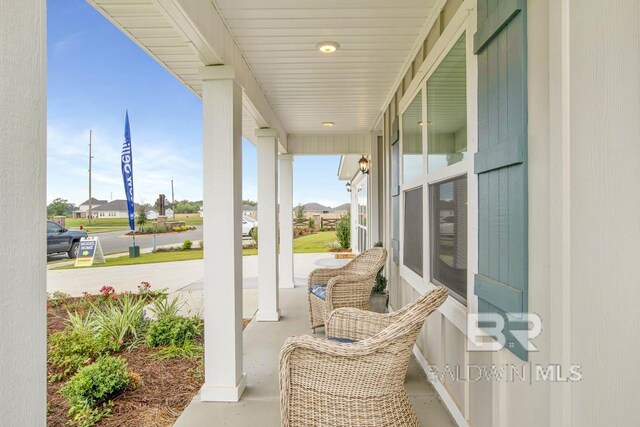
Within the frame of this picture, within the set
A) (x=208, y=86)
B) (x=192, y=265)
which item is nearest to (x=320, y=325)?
(x=208, y=86)

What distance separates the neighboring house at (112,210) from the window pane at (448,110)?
45.3 feet

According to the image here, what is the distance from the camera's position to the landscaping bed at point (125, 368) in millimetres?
2486

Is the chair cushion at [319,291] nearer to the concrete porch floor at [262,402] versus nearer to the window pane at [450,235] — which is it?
the concrete porch floor at [262,402]

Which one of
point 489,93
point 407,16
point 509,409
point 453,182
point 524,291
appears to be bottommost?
point 509,409

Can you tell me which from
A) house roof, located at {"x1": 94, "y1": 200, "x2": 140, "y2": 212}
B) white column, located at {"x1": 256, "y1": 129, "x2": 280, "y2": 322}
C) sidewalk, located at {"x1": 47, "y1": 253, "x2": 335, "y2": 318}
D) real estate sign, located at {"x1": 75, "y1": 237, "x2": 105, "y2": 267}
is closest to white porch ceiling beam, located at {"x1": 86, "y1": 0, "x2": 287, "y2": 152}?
white column, located at {"x1": 256, "y1": 129, "x2": 280, "y2": 322}

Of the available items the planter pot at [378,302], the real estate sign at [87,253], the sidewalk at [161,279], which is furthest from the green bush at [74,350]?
the real estate sign at [87,253]

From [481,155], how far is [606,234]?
2.63 feet

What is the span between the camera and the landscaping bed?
2.49 meters

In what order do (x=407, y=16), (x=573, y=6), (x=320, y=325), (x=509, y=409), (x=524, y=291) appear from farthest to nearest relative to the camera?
1. (x=320, y=325)
2. (x=407, y=16)
3. (x=509, y=409)
4. (x=524, y=291)
5. (x=573, y=6)

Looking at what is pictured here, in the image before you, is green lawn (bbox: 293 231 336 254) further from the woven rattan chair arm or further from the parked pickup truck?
the woven rattan chair arm

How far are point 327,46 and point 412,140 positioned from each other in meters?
1.12

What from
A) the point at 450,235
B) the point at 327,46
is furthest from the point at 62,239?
the point at 450,235

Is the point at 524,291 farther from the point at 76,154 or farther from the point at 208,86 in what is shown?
the point at 76,154

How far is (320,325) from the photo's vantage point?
13.1 feet
